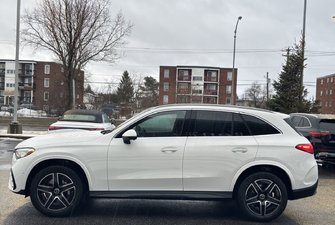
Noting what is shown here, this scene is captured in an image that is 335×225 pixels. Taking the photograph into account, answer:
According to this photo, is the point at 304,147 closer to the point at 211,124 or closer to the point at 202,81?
the point at 211,124

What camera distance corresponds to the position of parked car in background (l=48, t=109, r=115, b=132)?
11.7 metres

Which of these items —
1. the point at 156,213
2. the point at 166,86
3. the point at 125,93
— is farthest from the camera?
the point at 166,86

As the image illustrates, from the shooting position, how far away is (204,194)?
5535 millimetres

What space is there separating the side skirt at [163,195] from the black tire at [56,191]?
0.28 metres

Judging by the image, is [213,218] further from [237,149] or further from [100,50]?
[100,50]

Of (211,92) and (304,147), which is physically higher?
(211,92)

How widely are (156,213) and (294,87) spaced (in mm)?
18719

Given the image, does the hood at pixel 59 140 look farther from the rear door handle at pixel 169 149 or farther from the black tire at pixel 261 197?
the black tire at pixel 261 197

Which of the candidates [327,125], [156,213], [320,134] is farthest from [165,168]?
[327,125]

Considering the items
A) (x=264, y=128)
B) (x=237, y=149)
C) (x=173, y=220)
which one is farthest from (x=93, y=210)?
(x=264, y=128)

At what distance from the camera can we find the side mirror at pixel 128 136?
542 centimetres

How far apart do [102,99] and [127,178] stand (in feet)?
141

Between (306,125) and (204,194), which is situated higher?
(306,125)

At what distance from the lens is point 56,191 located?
551 centimetres
